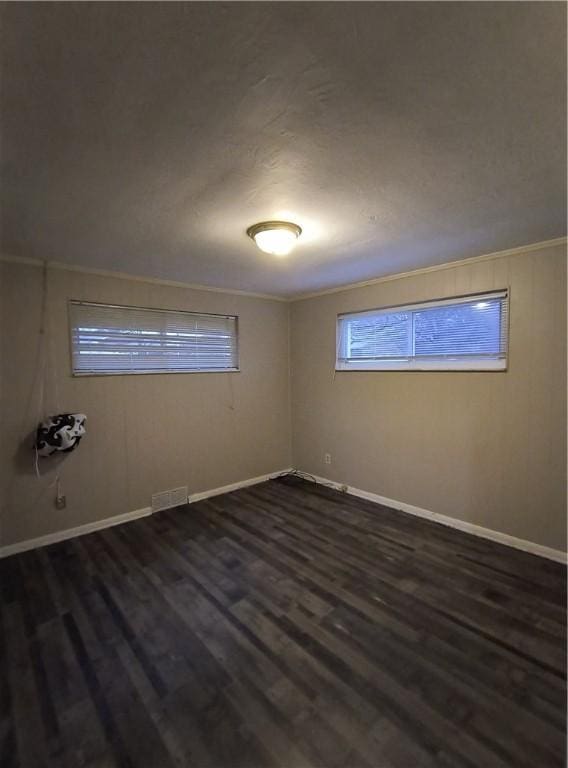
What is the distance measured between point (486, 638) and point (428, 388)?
6.47 feet

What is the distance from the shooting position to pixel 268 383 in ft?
14.9

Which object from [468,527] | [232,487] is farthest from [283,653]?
[232,487]

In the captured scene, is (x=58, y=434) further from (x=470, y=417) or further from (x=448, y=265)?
(x=448, y=265)

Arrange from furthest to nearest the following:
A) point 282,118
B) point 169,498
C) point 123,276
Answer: point 169,498 < point 123,276 < point 282,118

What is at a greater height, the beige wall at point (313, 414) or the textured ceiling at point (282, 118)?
the textured ceiling at point (282, 118)

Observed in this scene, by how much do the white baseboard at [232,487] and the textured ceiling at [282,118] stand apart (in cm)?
270

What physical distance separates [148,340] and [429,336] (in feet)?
9.07

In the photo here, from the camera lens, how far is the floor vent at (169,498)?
3.59m

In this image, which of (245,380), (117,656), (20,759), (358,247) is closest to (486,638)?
(117,656)

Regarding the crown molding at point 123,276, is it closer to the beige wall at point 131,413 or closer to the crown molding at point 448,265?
the beige wall at point 131,413

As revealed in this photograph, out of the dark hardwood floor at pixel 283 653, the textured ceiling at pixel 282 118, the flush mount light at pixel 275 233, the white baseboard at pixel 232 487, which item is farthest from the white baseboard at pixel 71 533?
the flush mount light at pixel 275 233

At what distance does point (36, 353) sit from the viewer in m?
2.91

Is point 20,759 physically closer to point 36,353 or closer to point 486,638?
point 486,638

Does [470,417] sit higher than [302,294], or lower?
lower
